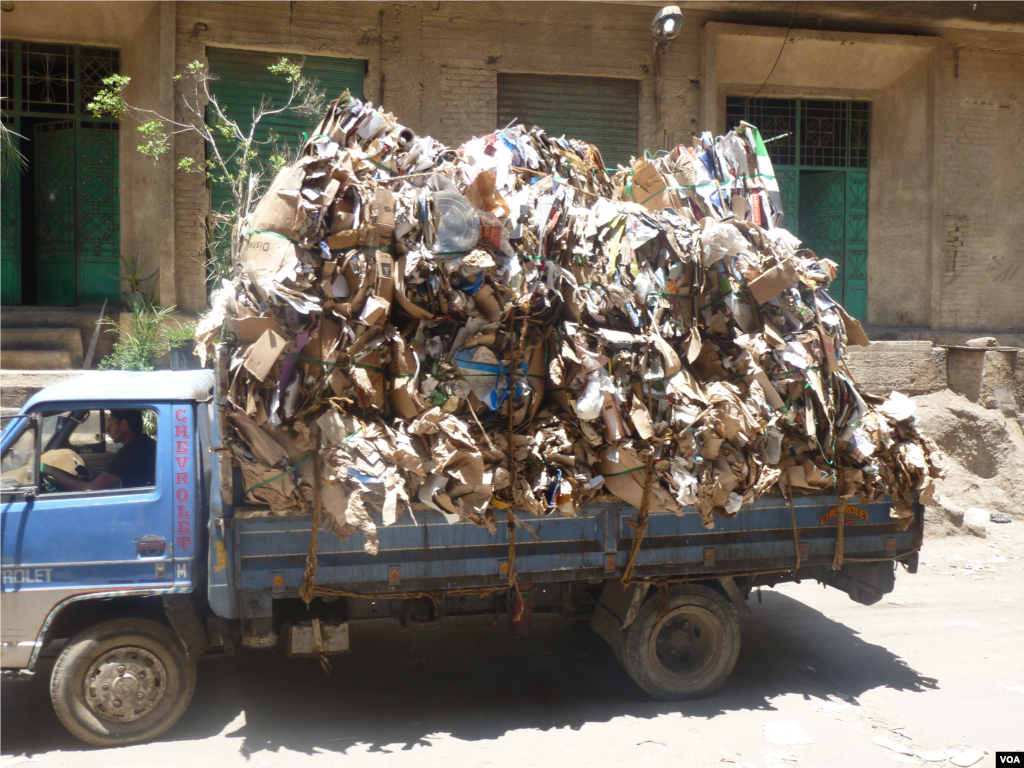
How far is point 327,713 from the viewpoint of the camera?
15.1ft

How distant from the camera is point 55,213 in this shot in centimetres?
1059

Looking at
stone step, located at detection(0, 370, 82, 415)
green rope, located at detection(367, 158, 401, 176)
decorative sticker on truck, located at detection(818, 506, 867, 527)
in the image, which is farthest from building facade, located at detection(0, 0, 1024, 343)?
decorative sticker on truck, located at detection(818, 506, 867, 527)

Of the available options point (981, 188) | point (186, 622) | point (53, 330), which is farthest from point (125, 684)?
point (981, 188)

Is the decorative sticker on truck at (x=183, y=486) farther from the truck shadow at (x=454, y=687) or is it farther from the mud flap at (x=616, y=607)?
the mud flap at (x=616, y=607)

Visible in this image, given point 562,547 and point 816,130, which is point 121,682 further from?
point 816,130

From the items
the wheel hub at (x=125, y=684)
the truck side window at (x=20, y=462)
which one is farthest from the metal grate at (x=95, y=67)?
the wheel hub at (x=125, y=684)

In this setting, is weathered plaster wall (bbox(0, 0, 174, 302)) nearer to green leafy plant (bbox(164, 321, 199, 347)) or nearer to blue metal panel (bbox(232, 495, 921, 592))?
green leafy plant (bbox(164, 321, 199, 347))

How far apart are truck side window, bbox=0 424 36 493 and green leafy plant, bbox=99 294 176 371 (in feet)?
14.7

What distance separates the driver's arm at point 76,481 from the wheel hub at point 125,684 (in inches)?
33.5

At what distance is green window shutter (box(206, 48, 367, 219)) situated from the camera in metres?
10.1

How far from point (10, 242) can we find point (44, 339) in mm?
2002

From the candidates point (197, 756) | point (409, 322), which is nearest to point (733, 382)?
point (409, 322)

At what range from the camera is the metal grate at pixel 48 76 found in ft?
33.5

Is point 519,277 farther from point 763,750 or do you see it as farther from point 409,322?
point 763,750
